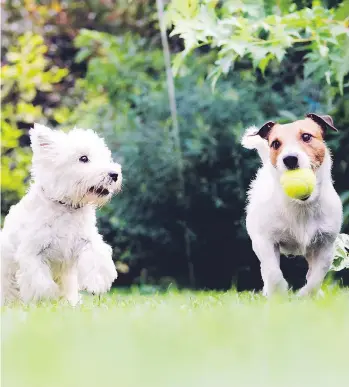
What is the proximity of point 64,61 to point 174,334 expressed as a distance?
7.08 m

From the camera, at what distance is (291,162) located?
4.14 metres

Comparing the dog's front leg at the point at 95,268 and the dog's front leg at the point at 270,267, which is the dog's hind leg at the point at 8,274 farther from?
the dog's front leg at the point at 270,267

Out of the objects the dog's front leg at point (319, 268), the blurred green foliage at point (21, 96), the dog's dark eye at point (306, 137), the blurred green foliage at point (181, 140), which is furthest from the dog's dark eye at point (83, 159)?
the blurred green foliage at point (21, 96)

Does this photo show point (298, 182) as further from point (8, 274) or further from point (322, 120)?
point (8, 274)

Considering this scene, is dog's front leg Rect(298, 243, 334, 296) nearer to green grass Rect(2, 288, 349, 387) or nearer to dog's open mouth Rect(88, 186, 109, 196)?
green grass Rect(2, 288, 349, 387)

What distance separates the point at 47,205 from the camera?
14.3 ft

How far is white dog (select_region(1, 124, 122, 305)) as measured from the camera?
169 inches

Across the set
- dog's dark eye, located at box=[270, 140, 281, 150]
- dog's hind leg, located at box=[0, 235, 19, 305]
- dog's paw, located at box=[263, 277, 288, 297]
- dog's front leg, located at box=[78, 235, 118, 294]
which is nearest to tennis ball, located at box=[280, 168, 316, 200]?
dog's dark eye, located at box=[270, 140, 281, 150]

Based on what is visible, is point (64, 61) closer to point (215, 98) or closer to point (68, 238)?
point (215, 98)

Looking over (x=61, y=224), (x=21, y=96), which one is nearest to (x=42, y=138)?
(x=61, y=224)

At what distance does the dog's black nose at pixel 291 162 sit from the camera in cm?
412

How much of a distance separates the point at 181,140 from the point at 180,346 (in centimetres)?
489

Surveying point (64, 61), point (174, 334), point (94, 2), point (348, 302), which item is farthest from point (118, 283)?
point (174, 334)

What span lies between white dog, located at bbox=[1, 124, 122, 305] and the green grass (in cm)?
30
